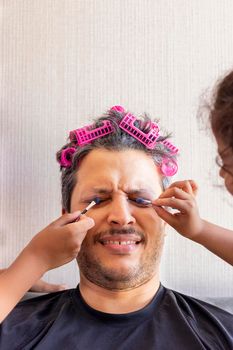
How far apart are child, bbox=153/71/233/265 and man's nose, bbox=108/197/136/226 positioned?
0.07 metres

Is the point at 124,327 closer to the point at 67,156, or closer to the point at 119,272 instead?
the point at 119,272

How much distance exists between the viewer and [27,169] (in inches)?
58.6

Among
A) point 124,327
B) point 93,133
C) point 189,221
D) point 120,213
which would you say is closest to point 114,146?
point 93,133

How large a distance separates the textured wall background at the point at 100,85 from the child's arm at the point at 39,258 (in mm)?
431

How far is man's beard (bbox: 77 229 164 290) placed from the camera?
1.16m

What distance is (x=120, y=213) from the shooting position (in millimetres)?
1133

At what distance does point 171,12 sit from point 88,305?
93 cm

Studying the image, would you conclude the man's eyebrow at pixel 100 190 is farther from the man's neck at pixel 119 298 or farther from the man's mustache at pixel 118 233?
the man's neck at pixel 119 298

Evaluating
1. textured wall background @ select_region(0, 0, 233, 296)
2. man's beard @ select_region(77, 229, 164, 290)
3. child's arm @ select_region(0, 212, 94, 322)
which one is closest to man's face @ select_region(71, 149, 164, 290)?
man's beard @ select_region(77, 229, 164, 290)

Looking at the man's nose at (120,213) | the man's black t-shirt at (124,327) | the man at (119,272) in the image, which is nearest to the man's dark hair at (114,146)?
the man at (119,272)

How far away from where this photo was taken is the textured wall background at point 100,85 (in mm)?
1474

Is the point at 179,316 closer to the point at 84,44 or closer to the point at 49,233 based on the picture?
the point at 49,233

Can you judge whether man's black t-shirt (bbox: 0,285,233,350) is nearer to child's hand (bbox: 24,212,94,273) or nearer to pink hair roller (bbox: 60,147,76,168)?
child's hand (bbox: 24,212,94,273)

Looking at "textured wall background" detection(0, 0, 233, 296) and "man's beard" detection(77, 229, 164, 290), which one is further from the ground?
"textured wall background" detection(0, 0, 233, 296)
